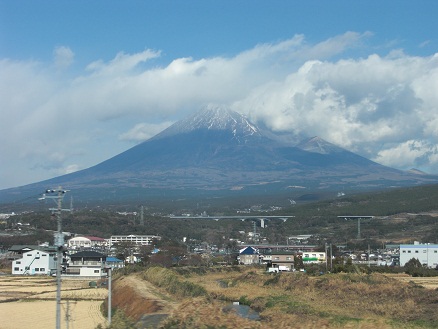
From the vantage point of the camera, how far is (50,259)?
4803cm

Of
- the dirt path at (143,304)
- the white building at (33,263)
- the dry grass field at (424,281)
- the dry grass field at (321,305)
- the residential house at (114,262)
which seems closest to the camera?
the dry grass field at (321,305)

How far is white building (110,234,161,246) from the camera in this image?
68.9m

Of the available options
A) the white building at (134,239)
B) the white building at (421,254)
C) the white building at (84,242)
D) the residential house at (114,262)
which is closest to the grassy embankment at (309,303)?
the residential house at (114,262)

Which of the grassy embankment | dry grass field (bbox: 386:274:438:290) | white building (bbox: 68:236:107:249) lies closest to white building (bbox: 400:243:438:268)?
dry grass field (bbox: 386:274:438:290)

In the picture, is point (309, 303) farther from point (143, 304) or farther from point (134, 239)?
point (134, 239)

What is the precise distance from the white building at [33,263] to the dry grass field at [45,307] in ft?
48.2

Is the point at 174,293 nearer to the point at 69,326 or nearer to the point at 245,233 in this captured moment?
the point at 69,326

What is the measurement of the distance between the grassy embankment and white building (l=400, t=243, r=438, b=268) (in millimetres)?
19567

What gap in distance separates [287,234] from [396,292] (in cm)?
5996

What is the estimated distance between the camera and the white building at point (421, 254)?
1948 inches

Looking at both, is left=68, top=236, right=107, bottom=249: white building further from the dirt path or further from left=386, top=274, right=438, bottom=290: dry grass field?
the dirt path

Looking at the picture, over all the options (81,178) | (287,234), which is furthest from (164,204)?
(81,178)

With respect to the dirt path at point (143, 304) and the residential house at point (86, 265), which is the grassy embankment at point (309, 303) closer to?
the dirt path at point (143, 304)

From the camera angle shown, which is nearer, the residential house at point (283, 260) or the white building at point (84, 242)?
the residential house at point (283, 260)
